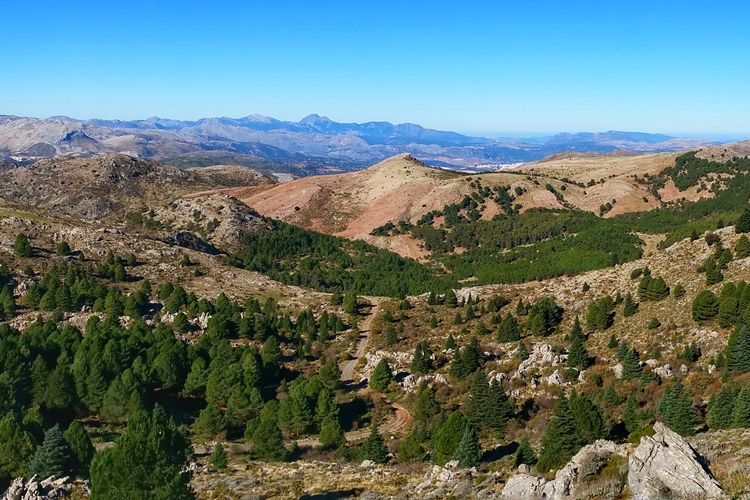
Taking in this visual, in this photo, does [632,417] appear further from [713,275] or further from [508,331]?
[713,275]

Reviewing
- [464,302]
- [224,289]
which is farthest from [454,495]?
[224,289]

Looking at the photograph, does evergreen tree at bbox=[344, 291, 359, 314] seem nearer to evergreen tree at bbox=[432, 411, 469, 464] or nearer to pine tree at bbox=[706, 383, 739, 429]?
evergreen tree at bbox=[432, 411, 469, 464]

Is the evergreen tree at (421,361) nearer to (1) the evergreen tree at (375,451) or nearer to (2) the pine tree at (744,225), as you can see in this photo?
(1) the evergreen tree at (375,451)

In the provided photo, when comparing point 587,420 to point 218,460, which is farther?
point 218,460

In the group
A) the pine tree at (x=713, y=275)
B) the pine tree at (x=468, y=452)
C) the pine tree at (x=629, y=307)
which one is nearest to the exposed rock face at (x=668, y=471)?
the pine tree at (x=468, y=452)

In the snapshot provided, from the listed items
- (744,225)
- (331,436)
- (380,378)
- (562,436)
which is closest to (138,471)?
(331,436)

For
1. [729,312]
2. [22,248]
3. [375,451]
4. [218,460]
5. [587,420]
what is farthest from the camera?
[22,248]
